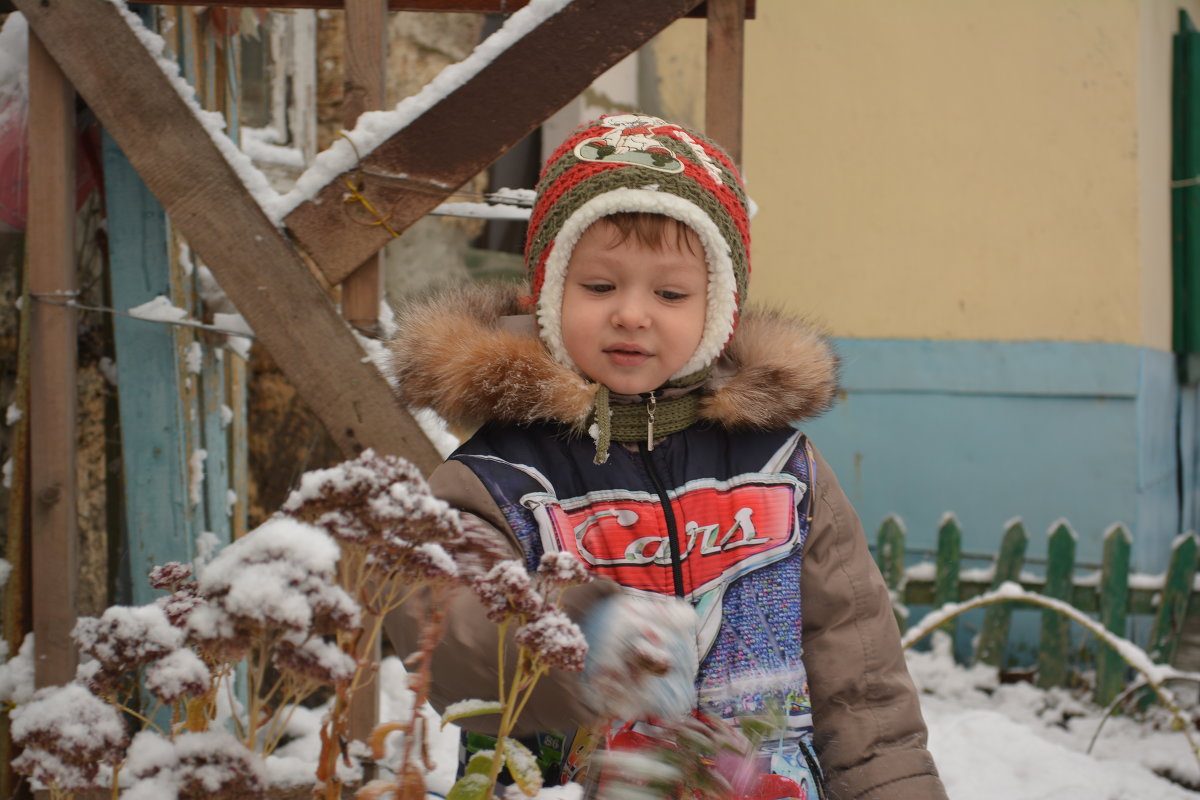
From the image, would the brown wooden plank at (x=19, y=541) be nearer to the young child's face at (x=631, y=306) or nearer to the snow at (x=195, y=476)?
the snow at (x=195, y=476)

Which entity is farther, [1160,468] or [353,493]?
[1160,468]

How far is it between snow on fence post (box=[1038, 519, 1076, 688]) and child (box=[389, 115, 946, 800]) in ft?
11.0

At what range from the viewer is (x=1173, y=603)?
453 cm

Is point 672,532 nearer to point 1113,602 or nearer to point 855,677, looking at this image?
point 855,677

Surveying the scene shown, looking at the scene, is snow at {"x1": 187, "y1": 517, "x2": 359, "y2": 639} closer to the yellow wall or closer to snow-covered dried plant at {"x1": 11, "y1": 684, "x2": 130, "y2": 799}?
snow-covered dried plant at {"x1": 11, "y1": 684, "x2": 130, "y2": 799}

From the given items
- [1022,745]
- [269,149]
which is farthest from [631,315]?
[269,149]

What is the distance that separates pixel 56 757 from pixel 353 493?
24cm

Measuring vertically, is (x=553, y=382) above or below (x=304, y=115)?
below

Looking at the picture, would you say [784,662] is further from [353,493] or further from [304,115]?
[304,115]

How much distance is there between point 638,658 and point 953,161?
4.76 m

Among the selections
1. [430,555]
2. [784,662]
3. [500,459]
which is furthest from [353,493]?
[784,662]

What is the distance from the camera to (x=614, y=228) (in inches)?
59.6

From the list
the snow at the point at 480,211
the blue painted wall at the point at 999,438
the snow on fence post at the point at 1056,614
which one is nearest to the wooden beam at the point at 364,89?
the snow at the point at 480,211

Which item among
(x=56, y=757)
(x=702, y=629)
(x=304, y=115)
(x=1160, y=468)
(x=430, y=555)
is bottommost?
(x=1160, y=468)
